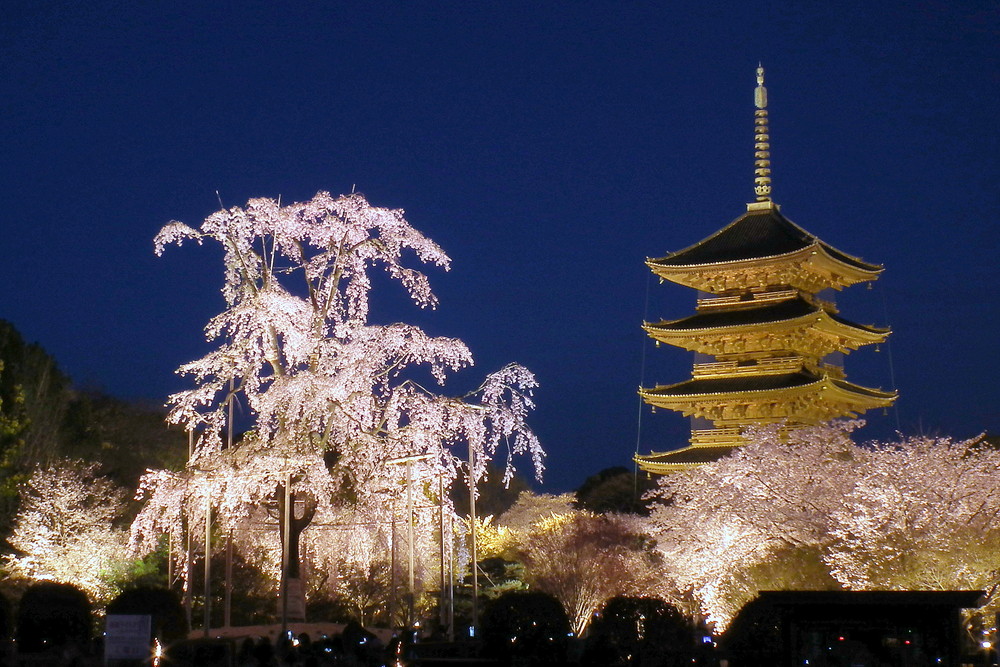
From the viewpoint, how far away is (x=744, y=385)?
38875 millimetres

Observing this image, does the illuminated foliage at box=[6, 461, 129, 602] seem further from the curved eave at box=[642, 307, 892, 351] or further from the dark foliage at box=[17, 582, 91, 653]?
the curved eave at box=[642, 307, 892, 351]

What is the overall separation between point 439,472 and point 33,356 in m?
20.0

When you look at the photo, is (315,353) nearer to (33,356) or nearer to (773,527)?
(773,527)

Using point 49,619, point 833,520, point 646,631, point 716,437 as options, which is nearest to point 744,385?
point 716,437

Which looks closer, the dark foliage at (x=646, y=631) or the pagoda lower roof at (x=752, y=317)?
the dark foliage at (x=646, y=631)

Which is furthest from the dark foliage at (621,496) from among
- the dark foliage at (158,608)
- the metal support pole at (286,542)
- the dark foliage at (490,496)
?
the dark foliage at (158,608)

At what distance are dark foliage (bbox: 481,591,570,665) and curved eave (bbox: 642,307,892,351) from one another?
22.3m

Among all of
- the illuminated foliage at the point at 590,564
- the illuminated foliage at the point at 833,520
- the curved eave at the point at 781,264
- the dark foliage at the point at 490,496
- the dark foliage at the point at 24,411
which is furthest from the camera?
the dark foliage at the point at 490,496

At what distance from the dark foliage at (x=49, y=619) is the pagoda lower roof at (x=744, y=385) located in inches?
907

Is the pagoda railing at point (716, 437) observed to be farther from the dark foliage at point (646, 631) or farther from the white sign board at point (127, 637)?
the white sign board at point (127, 637)

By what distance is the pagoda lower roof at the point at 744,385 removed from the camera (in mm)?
38156

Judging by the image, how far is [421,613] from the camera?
32781 mm

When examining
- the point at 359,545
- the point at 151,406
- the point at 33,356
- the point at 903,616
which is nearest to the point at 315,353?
the point at 359,545

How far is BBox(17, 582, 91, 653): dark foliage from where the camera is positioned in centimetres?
2022
